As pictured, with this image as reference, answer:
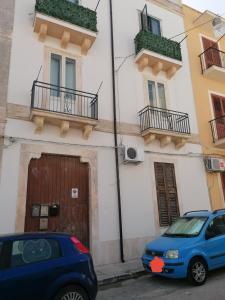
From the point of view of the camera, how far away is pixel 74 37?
9.59m

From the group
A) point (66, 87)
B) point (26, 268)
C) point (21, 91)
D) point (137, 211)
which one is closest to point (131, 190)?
point (137, 211)

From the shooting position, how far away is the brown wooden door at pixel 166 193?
9.86 metres

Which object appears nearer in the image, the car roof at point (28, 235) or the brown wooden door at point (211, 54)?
the car roof at point (28, 235)

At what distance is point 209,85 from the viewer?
13.3m

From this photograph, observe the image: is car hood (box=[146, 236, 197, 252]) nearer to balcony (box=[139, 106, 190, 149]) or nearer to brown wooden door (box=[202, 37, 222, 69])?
balcony (box=[139, 106, 190, 149])

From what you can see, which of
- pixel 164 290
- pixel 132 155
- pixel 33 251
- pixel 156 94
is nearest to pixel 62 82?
pixel 132 155

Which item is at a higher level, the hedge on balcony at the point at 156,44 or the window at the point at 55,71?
the hedge on balcony at the point at 156,44

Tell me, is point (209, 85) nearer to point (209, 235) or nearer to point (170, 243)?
point (209, 235)

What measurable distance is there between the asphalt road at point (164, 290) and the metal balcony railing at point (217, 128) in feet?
22.1

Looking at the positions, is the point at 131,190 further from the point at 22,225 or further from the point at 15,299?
the point at 15,299

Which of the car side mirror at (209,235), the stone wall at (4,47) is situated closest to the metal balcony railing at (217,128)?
the car side mirror at (209,235)

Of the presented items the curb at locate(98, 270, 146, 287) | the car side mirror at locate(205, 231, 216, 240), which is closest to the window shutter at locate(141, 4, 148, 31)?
the car side mirror at locate(205, 231, 216, 240)

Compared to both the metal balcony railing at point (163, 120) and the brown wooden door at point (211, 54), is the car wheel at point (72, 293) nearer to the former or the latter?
the metal balcony railing at point (163, 120)

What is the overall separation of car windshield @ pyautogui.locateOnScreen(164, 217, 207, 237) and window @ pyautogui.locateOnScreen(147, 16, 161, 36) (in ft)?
28.9
